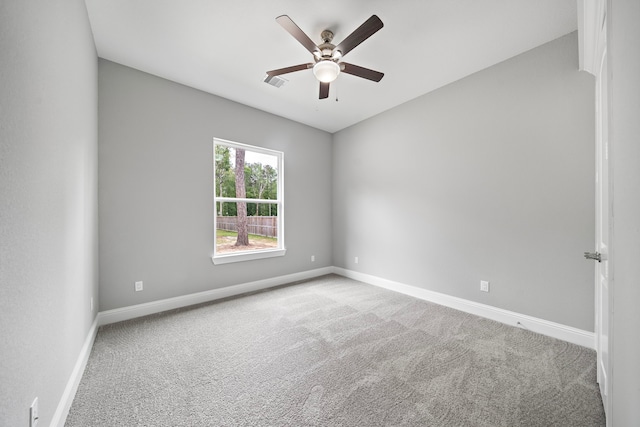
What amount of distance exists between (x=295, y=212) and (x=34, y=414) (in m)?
3.51

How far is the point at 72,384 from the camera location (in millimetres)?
1592

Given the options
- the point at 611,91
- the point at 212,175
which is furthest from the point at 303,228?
the point at 611,91

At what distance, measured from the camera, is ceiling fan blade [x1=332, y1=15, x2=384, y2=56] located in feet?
5.74

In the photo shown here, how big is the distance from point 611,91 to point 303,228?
3.85 m

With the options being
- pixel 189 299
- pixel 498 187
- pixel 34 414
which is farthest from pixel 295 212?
pixel 34 414

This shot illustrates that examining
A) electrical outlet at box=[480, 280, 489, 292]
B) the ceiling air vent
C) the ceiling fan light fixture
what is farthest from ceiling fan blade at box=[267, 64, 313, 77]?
electrical outlet at box=[480, 280, 489, 292]

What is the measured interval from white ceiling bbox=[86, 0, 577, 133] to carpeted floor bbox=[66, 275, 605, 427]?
2866 millimetres

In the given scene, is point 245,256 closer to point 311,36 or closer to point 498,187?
point 311,36

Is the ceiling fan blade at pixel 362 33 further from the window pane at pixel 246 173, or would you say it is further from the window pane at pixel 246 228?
the window pane at pixel 246 228

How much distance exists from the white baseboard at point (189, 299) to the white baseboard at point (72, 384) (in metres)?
0.37

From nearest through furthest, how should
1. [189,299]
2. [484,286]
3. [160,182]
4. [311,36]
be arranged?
[311,36], [484,286], [160,182], [189,299]

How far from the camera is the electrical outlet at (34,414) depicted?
1028 millimetres

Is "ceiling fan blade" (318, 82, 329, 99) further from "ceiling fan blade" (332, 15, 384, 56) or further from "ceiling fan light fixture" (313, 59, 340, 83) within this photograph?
"ceiling fan blade" (332, 15, 384, 56)

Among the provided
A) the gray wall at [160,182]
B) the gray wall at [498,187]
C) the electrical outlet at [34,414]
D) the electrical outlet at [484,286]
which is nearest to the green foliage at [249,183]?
the gray wall at [160,182]
